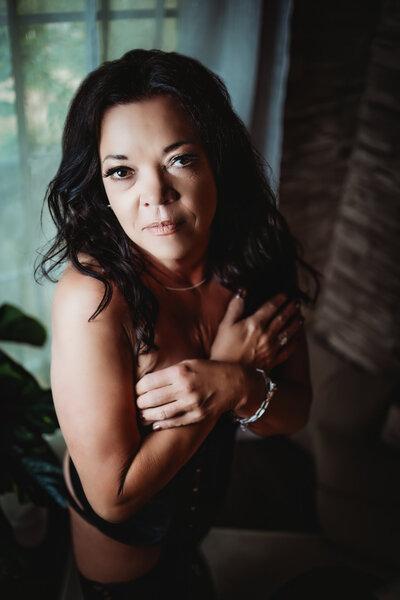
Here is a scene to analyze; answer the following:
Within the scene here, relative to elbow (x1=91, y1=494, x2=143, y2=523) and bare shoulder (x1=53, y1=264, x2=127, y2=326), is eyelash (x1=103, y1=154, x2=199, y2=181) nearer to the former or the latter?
bare shoulder (x1=53, y1=264, x2=127, y2=326)

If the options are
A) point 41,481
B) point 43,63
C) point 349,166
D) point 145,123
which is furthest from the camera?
point 349,166

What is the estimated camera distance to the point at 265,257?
1.19m

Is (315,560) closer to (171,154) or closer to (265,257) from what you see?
(265,257)

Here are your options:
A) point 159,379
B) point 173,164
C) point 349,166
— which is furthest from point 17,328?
point 349,166

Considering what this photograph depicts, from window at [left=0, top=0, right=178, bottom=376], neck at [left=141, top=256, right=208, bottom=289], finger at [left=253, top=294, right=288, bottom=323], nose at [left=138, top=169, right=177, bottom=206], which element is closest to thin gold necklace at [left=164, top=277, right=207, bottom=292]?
neck at [left=141, top=256, right=208, bottom=289]

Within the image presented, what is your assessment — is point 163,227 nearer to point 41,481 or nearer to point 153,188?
point 153,188

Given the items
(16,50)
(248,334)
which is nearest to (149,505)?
(248,334)

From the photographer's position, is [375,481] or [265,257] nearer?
[265,257]

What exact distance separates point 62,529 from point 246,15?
1.96 meters

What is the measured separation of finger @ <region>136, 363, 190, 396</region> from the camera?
0.90 metres

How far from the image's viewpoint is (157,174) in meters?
0.86

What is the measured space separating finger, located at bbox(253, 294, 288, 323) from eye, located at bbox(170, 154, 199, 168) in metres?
0.38

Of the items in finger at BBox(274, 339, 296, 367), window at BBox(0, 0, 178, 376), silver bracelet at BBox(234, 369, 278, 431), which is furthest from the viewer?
window at BBox(0, 0, 178, 376)

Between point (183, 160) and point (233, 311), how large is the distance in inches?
15.0
